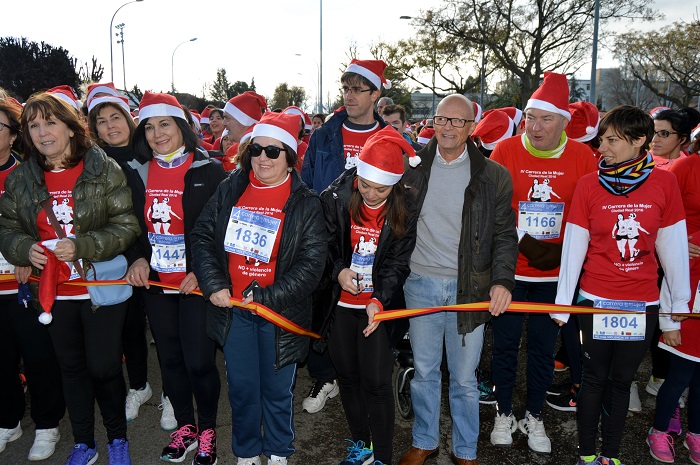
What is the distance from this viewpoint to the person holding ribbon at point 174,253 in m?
3.38

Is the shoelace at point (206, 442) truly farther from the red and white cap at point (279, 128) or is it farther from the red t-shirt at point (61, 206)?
the red and white cap at point (279, 128)

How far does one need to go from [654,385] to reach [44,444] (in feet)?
16.1

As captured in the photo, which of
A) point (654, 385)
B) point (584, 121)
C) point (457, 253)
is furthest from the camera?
point (584, 121)

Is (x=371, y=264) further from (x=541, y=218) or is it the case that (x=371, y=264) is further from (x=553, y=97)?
(x=553, y=97)

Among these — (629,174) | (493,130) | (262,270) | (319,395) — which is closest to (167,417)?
(319,395)

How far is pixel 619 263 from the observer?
3154 millimetres

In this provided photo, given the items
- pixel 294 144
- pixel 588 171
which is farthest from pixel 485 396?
pixel 294 144

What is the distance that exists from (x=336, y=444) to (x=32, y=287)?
2.34m

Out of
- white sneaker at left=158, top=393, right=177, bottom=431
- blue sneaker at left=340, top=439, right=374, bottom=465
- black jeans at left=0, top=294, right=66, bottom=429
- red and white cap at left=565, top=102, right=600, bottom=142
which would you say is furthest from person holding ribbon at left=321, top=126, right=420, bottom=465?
red and white cap at left=565, top=102, right=600, bottom=142

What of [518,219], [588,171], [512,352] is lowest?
[512,352]

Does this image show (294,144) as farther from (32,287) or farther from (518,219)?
(32,287)

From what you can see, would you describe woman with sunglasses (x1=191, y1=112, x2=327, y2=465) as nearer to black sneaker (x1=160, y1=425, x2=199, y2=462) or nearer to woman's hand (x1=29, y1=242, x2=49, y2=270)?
black sneaker (x1=160, y1=425, x2=199, y2=462)

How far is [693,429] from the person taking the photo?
3.69 metres

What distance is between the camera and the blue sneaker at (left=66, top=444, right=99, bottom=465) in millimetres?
3398
